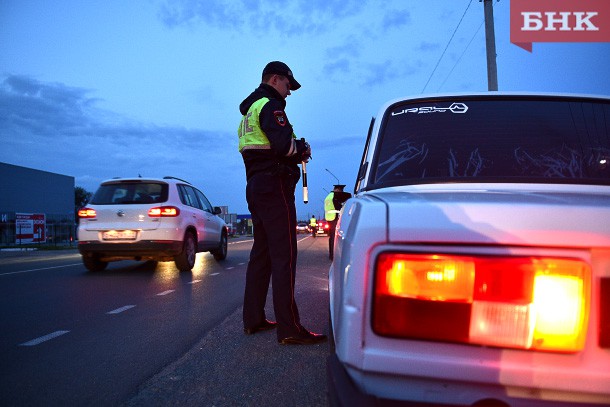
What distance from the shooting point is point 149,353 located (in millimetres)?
3160

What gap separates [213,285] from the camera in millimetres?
6633

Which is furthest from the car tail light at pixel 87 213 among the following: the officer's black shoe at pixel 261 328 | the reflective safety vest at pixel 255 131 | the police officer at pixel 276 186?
the reflective safety vest at pixel 255 131

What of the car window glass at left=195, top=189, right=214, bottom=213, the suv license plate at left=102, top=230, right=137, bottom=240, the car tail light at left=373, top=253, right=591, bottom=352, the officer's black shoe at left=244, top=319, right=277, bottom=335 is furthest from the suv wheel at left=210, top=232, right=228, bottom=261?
the car tail light at left=373, top=253, right=591, bottom=352

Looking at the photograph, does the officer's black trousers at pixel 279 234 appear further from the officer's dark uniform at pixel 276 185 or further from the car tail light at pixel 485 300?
the car tail light at pixel 485 300

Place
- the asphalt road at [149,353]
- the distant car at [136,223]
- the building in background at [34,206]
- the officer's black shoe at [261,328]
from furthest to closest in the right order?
the building in background at [34,206] → the distant car at [136,223] → the officer's black shoe at [261,328] → the asphalt road at [149,353]

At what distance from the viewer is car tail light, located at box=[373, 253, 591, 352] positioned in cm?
107

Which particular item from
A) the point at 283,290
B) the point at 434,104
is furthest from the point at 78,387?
the point at 434,104

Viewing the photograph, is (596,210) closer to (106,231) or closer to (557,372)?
(557,372)

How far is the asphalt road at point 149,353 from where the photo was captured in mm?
2398

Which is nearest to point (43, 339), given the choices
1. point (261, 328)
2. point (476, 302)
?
point (261, 328)

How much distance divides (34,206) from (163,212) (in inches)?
1807

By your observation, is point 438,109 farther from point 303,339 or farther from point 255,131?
point 303,339

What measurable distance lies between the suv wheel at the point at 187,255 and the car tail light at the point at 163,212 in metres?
0.61

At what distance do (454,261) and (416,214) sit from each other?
0.54ft
